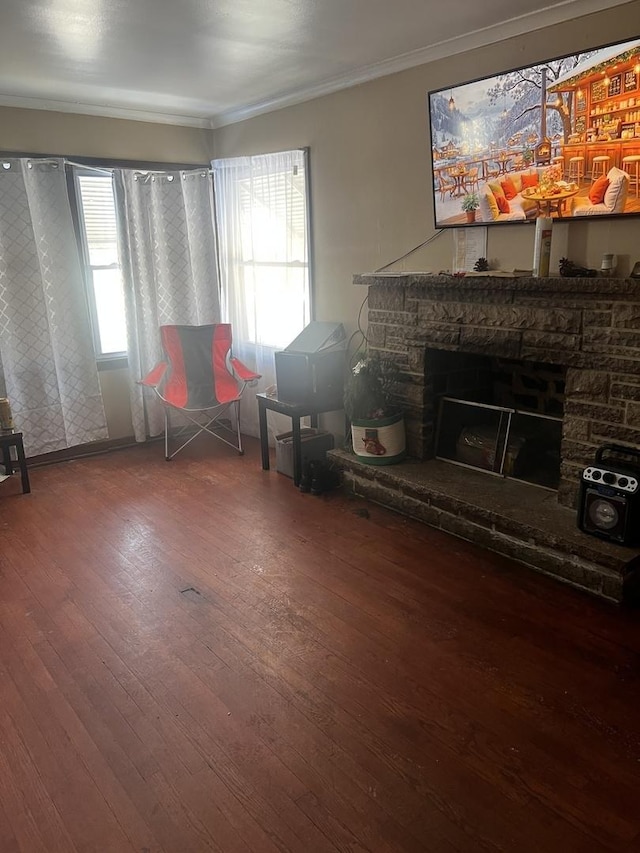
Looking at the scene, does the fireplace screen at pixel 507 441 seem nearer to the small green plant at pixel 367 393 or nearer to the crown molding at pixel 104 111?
the small green plant at pixel 367 393

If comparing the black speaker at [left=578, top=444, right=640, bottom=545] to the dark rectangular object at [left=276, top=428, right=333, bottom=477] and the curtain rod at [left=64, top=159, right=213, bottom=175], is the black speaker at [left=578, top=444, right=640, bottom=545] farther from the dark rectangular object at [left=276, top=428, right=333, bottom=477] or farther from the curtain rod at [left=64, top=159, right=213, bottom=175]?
the curtain rod at [left=64, top=159, right=213, bottom=175]

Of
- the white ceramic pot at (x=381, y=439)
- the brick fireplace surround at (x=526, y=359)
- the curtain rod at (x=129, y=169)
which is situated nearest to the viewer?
the brick fireplace surround at (x=526, y=359)

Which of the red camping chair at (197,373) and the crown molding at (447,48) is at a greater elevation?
the crown molding at (447,48)

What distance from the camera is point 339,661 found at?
2375mm

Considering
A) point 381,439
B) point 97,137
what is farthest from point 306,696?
point 97,137

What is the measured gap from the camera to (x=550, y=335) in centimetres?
304

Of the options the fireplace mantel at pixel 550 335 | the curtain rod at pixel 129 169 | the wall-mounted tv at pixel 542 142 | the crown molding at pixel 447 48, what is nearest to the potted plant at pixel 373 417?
the fireplace mantel at pixel 550 335

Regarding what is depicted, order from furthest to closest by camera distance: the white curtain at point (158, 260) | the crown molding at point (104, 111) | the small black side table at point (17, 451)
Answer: the white curtain at point (158, 260) → the crown molding at point (104, 111) → the small black side table at point (17, 451)

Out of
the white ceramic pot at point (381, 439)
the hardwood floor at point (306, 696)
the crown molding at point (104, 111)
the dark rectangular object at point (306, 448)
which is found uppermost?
the crown molding at point (104, 111)

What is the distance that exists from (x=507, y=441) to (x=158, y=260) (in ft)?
9.69

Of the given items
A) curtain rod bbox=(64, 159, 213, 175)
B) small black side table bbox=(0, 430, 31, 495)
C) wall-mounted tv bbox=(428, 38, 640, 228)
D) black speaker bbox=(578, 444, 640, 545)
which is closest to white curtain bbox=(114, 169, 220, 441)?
curtain rod bbox=(64, 159, 213, 175)

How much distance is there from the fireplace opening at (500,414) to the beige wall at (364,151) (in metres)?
0.62

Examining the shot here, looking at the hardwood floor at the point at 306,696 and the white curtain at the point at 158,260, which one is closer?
the hardwood floor at the point at 306,696

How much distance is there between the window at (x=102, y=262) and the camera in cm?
462
